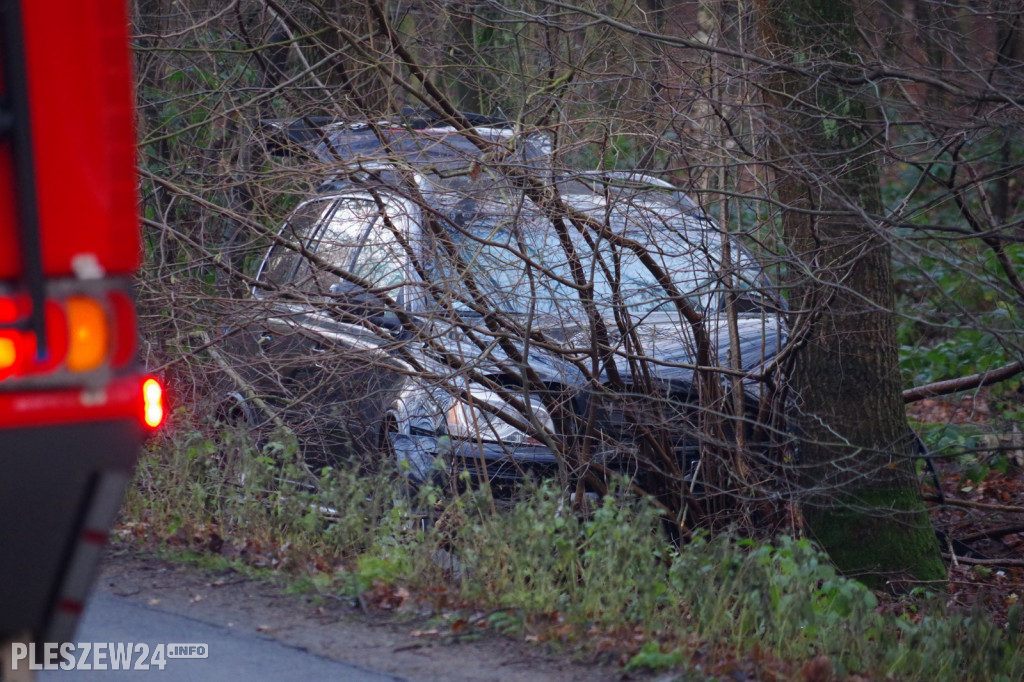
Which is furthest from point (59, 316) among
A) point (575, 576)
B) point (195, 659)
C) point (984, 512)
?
point (984, 512)

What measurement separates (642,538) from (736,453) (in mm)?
1243

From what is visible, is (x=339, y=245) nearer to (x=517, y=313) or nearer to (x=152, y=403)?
(x=517, y=313)

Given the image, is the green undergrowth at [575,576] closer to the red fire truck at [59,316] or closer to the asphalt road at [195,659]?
the asphalt road at [195,659]

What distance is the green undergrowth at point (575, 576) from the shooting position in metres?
4.61

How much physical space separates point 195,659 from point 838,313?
3.66 m

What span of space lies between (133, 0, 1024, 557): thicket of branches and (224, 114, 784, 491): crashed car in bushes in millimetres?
32

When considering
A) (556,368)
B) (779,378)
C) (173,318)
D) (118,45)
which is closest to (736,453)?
(779,378)

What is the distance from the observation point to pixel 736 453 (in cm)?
616

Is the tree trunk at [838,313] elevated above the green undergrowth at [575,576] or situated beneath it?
elevated above

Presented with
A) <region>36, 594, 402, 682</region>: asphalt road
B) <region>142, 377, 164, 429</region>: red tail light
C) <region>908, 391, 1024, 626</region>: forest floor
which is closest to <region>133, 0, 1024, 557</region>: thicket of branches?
<region>908, 391, 1024, 626</region>: forest floor

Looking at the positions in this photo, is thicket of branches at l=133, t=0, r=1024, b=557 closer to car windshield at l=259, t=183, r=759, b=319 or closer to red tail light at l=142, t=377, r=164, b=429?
car windshield at l=259, t=183, r=759, b=319

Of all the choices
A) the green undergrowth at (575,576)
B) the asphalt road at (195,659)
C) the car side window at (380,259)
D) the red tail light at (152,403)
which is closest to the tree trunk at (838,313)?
the green undergrowth at (575,576)

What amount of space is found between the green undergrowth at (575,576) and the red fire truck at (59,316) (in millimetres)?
2582

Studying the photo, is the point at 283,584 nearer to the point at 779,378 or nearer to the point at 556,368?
the point at 556,368
